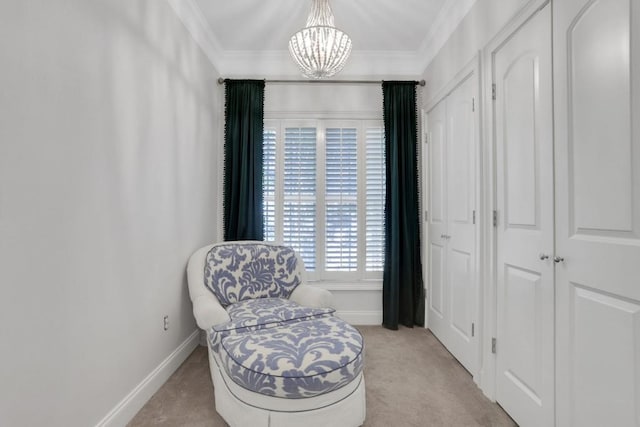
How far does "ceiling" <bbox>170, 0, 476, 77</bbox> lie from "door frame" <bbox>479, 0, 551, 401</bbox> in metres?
0.59

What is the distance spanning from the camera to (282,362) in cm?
148

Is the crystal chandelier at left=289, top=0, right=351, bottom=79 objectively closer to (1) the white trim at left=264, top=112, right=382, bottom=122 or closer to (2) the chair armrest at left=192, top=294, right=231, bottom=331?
(1) the white trim at left=264, top=112, right=382, bottom=122

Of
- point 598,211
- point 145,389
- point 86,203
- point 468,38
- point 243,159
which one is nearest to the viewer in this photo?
point 598,211

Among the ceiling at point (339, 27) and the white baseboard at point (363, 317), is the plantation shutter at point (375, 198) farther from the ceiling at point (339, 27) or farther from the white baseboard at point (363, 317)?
the ceiling at point (339, 27)

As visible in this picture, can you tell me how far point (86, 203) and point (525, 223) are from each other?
2.09m

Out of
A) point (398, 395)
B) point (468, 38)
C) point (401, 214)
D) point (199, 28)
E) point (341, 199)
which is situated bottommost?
point (398, 395)

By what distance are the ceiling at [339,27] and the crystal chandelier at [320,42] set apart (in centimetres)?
50

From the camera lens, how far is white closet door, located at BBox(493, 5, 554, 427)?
1.53m

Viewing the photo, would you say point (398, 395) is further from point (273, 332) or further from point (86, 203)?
point (86, 203)

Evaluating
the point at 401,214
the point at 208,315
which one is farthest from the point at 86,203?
the point at 401,214

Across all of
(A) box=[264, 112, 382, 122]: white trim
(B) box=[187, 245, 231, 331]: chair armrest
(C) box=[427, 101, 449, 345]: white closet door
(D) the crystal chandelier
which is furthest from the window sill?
(D) the crystal chandelier

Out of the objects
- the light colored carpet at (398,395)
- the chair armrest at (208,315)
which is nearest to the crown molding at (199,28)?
the chair armrest at (208,315)

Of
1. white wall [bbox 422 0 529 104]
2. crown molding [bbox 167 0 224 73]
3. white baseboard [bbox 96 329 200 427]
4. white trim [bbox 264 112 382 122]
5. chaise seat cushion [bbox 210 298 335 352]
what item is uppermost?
crown molding [bbox 167 0 224 73]

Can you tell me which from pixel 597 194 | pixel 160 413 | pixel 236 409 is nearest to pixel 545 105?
pixel 597 194
